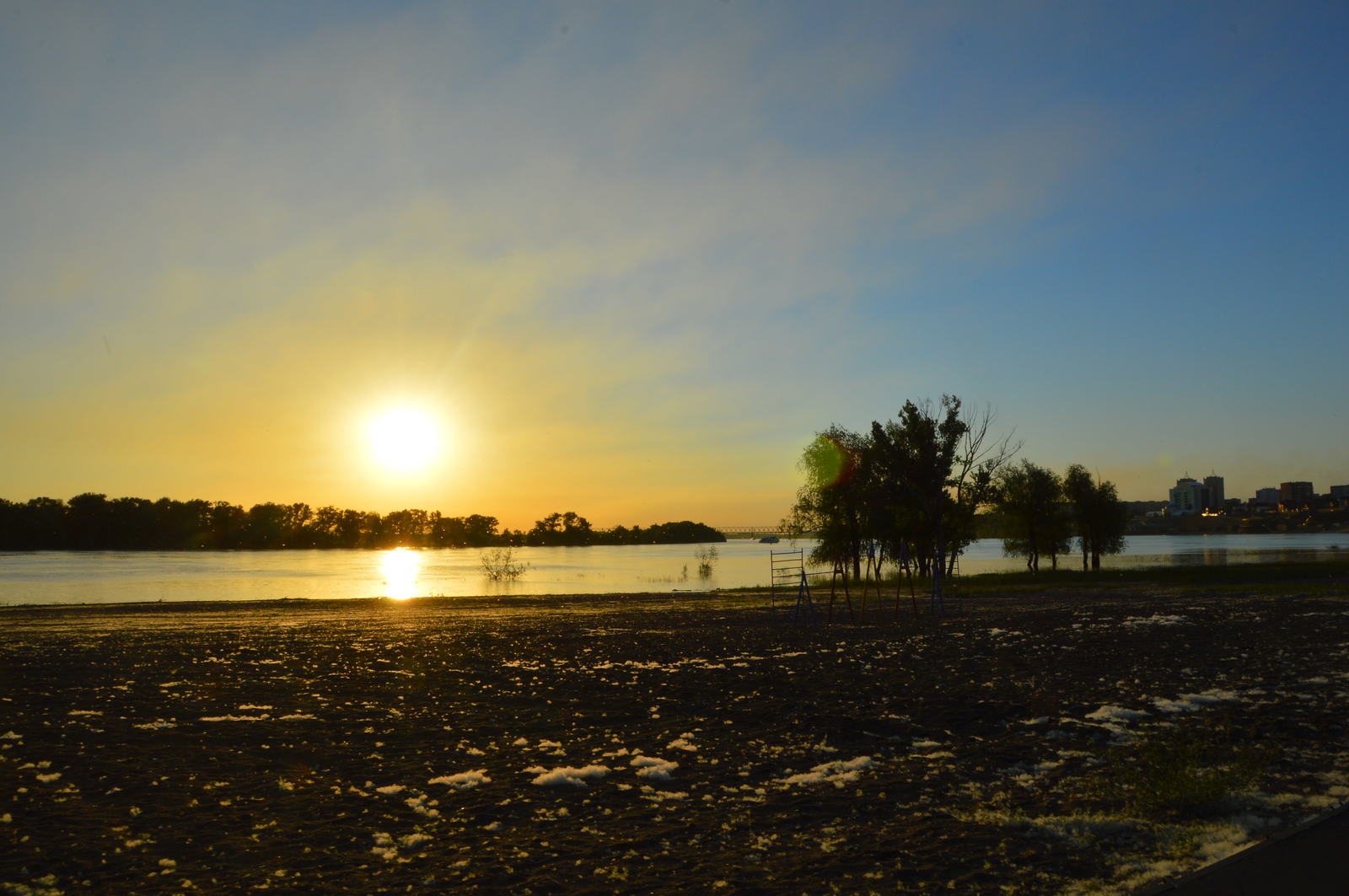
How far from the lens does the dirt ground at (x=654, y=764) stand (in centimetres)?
619

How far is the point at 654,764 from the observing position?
30.6ft

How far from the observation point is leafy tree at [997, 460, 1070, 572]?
244ft

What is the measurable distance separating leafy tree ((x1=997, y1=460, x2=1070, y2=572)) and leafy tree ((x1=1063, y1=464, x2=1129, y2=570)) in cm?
126

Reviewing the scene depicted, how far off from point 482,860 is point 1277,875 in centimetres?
524

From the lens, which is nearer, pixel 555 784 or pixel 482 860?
pixel 482 860

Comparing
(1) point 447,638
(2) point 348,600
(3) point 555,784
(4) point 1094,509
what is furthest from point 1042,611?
(4) point 1094,509

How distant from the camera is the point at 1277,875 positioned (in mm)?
5391

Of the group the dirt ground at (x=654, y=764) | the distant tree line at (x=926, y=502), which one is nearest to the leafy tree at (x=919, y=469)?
the distant tree line at (x=926, y=502)

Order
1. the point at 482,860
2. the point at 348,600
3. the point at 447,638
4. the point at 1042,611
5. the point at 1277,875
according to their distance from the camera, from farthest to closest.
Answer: the point at 348,600 → the point at 1042,611 → the point at 447,638 → the point at 482,860 → the point at 1277,875

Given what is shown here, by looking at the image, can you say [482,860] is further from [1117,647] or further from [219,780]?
[1117,647]

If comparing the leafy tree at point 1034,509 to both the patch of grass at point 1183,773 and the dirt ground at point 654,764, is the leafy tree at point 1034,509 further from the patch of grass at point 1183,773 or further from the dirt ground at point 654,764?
the patch of grass at point 1183,773

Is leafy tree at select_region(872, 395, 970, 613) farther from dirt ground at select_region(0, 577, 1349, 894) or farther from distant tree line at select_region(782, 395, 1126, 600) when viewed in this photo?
dirt ground at select_region(0, 577, 1349, 894)

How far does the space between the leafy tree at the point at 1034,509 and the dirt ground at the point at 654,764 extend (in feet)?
187

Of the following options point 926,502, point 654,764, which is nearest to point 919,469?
point 926,502
